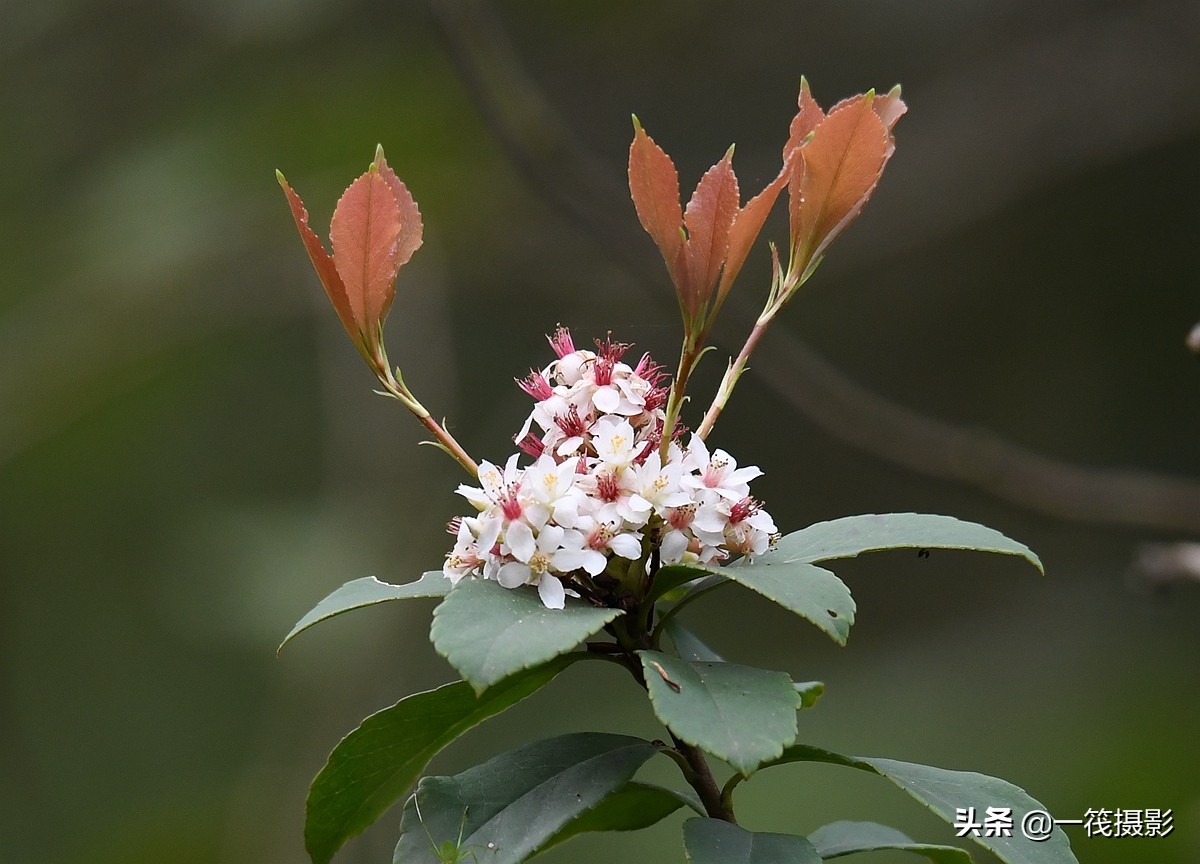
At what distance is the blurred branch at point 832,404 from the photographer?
7.84 feet

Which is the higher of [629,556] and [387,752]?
[629,556]

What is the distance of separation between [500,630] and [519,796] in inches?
8.4

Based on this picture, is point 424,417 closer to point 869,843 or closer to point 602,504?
point 602,504

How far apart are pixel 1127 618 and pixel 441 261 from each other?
2.92m

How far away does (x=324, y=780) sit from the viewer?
92 centimetres

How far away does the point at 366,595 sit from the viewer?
2.86ft

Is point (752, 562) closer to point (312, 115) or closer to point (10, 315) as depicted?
point (312, 115)

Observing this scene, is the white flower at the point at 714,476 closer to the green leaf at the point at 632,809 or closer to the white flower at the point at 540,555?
the white flower at the point at 540,555

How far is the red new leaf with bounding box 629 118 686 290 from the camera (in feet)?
2.85

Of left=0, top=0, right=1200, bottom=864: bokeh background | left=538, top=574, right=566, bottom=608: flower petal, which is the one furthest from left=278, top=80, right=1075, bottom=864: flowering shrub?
left=0, top=0, right=1200, bottom=864: bokeh background

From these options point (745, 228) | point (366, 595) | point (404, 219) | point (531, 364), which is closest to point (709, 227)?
point (745, 228)

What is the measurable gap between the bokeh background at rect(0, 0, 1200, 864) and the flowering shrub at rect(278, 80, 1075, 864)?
101 centimetres

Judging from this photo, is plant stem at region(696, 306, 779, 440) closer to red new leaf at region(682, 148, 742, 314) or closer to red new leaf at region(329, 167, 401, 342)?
red new leaf at region(682, 148, 742, 314)

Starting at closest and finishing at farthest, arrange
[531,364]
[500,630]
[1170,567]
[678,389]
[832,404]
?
[500,630] → [678,389] → [1170,567] → [832,404] → [531,364]
